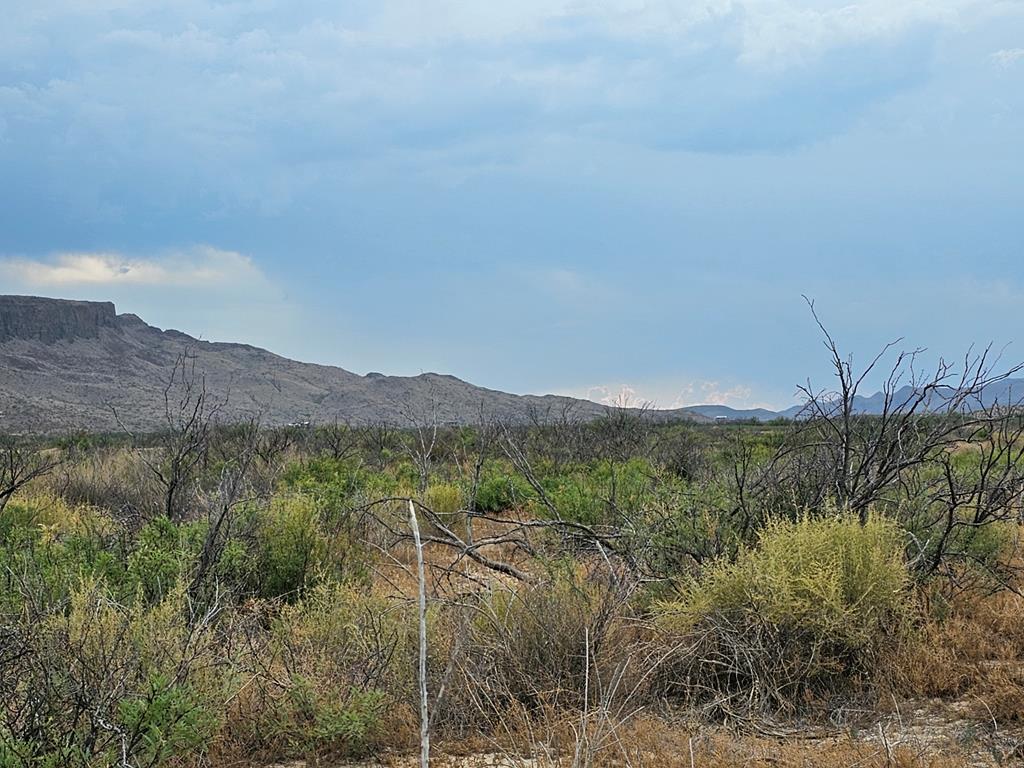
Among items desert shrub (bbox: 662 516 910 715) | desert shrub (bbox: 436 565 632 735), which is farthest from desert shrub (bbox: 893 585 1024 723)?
desert shrub (bbox: 436 565 632 735)

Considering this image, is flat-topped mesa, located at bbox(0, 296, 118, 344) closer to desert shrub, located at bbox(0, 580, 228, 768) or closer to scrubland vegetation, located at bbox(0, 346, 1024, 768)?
scrubland vegetation, located at bbox(0, 346, 1024, 768)

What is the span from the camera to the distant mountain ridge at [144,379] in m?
77.6

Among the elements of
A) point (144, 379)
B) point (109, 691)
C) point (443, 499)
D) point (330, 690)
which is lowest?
point (330, 690)

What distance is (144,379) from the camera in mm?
91250

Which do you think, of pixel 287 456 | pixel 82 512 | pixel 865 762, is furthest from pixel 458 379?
pixel 865 762

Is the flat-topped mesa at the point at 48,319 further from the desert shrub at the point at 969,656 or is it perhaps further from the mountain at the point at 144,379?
the desert shrub at the point at 969,656

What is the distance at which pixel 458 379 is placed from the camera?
107m

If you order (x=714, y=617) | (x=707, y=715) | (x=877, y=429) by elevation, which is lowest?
(x=707, y=715)

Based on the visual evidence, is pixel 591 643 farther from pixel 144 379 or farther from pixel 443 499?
pixel 144 379

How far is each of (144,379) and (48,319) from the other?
18.0m

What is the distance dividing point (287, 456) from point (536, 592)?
1332 centimetres

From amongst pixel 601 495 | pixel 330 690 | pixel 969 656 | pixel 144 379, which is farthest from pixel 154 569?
pixel 144 379

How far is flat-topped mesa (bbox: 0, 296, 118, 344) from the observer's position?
96.4 meters

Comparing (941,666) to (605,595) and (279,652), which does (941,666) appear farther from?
(279,652)
